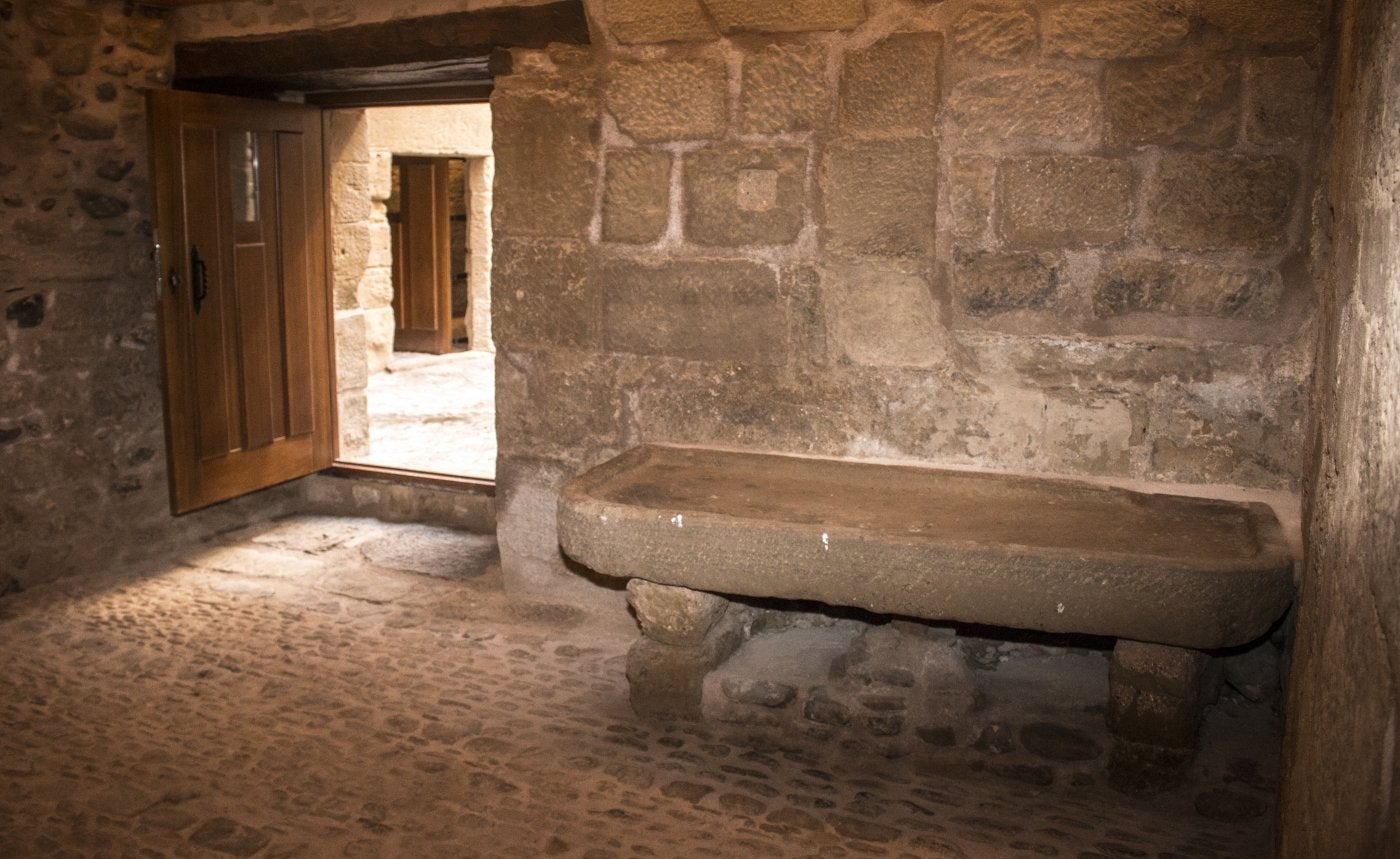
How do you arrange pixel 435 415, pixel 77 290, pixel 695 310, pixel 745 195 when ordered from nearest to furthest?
pixel 745 195, pixel 695 310, pixel 77 290, pixel 435 415

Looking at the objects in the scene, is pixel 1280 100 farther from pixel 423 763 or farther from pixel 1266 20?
pixel 423 763

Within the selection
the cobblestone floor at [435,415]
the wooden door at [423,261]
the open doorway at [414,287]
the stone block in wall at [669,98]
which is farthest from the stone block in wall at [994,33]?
the wooden door at [423,261]

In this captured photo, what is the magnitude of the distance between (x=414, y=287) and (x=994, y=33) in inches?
269

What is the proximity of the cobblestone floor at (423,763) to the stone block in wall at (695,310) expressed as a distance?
34.7 inches

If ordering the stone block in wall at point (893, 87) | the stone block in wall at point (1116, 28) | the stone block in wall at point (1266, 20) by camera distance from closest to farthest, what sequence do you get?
the stone block in wall at point (1266, 20)
the stone block in wall at point (1116, 28)
the stone block in wall at point (893, 87)

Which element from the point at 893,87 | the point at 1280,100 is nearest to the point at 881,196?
the point at 893,87

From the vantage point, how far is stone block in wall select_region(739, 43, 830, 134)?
2977 mm

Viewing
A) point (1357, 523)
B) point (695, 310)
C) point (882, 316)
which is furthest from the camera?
point (695, 310)

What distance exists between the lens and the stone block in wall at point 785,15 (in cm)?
290

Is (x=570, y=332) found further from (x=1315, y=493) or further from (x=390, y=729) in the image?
(x=1315, y=493)

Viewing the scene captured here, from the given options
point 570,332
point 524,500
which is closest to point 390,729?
point 524,500

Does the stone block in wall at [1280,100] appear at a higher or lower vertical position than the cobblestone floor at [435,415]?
higher

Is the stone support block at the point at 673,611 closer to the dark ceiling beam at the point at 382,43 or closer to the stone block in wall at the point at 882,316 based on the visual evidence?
the stone block in wall at the point at 882,316

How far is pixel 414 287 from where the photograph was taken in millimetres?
8930
